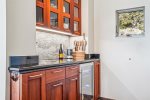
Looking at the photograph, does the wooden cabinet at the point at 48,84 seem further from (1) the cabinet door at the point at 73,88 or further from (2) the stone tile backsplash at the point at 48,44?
(2) the stone tile backsplash at the point at 48,44

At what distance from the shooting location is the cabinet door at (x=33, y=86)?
68.9 inches

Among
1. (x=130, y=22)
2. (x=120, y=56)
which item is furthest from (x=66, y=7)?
(x=120, y=56)

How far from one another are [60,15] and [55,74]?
1.34 meters

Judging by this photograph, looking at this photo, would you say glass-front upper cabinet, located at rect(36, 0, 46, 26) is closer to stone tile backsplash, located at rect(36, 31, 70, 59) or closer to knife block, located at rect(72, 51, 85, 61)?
stone tile backsplash, located at rect(36, 31, 70, 59)

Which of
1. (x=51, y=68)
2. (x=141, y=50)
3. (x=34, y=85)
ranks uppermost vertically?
(x=141, y=50)

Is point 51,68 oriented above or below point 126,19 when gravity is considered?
below

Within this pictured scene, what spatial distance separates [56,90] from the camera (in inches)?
87.7

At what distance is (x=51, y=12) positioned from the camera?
9.61ft

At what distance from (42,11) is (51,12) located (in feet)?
0.73

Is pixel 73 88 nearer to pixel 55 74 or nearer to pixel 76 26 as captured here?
pixel 55 74

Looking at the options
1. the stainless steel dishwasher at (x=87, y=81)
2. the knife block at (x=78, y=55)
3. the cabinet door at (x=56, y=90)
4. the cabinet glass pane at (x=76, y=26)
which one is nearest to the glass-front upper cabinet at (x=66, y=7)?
the cabinet glass pane at (x=76, y=26)
